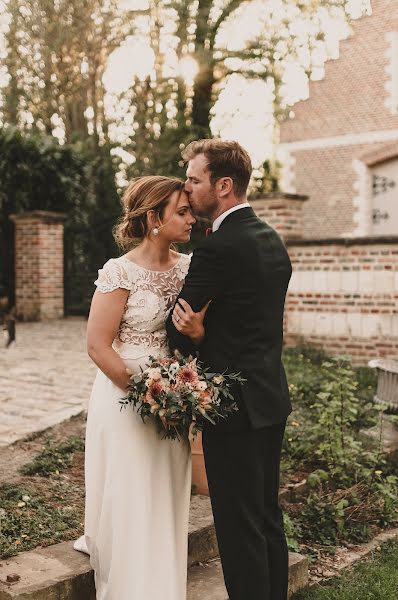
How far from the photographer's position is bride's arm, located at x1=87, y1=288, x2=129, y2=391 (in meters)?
3.00

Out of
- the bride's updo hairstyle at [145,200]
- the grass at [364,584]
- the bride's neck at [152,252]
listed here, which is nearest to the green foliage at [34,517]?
the grass at [364,584]

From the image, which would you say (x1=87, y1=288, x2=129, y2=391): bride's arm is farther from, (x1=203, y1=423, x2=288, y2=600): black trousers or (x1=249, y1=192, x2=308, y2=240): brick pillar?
(x1=249, y1=192, x2=308, y2=240): brick pillar

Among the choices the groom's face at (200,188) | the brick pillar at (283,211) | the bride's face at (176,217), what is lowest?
the bride's face at (176,217)

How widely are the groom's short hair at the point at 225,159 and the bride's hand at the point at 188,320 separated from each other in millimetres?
532

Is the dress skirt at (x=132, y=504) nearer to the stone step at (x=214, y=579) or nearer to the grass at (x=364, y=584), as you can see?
the stone step at (x=214, y=579)

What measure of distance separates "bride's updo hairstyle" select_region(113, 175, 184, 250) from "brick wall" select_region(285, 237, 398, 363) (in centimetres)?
696

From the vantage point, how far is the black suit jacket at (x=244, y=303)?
2846 mm

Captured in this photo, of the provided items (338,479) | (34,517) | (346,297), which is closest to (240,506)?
(34,517)

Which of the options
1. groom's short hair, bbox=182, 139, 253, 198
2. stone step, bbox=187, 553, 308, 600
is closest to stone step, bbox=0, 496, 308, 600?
stone step, bbox=187, 553, 308, 600

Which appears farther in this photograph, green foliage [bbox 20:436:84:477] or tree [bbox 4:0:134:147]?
tree [bbox 4:0:134:147]

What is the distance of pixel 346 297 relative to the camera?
9.90 metres

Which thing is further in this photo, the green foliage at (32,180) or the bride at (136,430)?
the green foliage at (32,180)

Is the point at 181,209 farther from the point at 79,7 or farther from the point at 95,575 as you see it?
the point at 79,7

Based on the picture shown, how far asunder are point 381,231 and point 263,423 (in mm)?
18398
